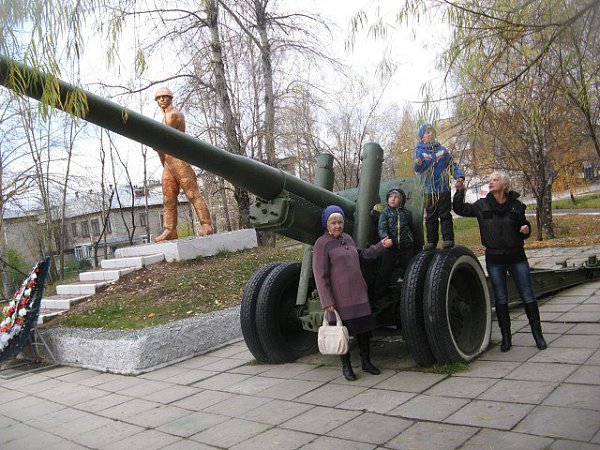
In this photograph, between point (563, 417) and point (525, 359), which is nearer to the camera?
point (563, 417)

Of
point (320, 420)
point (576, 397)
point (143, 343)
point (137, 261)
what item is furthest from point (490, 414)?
point (137, 261)

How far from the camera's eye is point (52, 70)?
7.29ft

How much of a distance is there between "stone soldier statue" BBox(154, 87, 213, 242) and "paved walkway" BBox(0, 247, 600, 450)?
4997mm

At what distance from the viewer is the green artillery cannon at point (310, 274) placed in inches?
172

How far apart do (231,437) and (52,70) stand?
2.64 metres

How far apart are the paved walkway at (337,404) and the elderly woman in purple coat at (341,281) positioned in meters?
0.51

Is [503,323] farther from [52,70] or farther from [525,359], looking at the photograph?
[52,70]

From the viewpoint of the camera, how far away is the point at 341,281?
4602 millimetres

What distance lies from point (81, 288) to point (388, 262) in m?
6.25

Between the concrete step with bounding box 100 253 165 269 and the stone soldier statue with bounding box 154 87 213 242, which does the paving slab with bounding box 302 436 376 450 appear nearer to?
the concrete step with bounding box 100 253 165 269

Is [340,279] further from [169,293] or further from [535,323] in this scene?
[169,293]

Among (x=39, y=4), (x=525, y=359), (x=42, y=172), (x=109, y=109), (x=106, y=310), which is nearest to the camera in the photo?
(x=39, y=4)

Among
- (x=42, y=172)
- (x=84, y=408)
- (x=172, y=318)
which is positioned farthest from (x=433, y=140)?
(x=42, y=172)

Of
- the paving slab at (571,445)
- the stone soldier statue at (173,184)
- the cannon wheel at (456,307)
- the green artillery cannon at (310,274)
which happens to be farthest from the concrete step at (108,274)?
the paving slab at (571,445)
